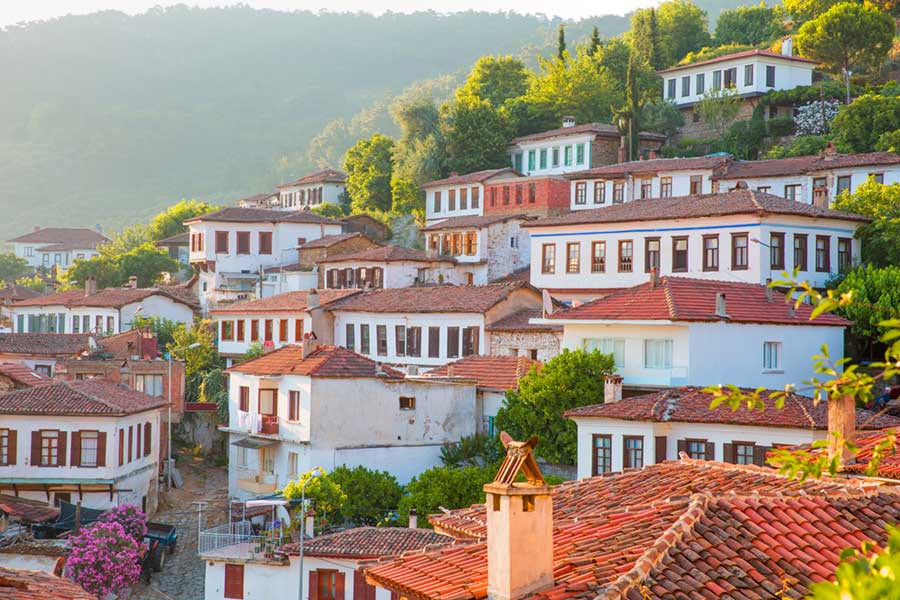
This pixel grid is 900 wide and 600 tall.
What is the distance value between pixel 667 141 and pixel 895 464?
55.2m

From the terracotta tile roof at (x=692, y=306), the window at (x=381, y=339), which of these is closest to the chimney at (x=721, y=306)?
the terracotta tile roof at (x=692, y=306)

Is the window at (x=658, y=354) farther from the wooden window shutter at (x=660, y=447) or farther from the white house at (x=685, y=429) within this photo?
the wooden window shutter at (x=660, y=447)

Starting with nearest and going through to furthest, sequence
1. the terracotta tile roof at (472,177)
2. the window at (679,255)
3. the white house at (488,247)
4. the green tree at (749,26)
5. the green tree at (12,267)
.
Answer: the window at (679,255)
the white house at (488,247)
the terracotta tile roof at (472,177)
the green tree at (749,26)
the green tree at (12,267)

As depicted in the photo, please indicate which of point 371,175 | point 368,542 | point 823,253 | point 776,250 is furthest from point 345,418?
point 371,175

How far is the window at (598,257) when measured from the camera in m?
47.0

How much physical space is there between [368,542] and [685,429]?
811 centimetres

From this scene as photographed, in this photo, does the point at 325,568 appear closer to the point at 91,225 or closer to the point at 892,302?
the point at 892,302

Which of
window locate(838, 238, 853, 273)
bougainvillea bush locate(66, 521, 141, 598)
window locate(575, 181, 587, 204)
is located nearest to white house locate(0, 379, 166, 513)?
bougainvillea bush locate(66, 521, 141, 598)

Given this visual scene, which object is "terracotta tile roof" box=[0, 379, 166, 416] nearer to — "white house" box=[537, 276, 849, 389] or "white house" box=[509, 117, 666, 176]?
"white house" box=[537, 276, 849, 389]

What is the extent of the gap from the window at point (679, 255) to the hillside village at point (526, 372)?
0.09 metres

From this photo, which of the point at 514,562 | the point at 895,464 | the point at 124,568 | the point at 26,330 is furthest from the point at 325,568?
the point at 26,330

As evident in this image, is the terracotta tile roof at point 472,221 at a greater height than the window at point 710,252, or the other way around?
the terracotta tile roof at point 472,221

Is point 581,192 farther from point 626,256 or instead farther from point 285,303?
point 626,256

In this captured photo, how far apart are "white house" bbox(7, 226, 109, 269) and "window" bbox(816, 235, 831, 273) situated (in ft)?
259
